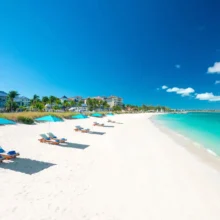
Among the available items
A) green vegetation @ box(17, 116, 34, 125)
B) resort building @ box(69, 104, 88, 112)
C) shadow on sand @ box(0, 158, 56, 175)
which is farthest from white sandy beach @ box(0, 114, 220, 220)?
resort building @ box(69, 104, 88, 112)

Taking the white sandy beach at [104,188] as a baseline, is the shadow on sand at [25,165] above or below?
above

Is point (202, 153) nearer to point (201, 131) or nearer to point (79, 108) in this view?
point (201, 131)

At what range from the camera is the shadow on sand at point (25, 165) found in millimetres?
6523

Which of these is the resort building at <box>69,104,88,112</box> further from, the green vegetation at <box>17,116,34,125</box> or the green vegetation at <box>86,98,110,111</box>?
the green vegetation at <box>17,116,34,125</box>

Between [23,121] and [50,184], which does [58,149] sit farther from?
[23,121]

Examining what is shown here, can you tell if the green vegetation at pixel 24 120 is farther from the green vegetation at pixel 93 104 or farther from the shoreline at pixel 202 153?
the green vegetation at pixel 93 104

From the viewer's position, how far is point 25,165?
704 cm

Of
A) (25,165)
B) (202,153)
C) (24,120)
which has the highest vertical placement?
(24,120)

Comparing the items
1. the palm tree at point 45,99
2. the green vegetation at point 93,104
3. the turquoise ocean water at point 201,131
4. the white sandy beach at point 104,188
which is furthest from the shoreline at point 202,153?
the green vegetation at point 93,104

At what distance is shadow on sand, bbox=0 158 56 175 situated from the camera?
6.52m

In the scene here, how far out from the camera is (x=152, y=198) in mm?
5090

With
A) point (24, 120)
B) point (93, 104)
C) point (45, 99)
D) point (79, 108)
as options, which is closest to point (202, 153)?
point (24, 120)

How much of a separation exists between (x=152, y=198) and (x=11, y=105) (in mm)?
50799

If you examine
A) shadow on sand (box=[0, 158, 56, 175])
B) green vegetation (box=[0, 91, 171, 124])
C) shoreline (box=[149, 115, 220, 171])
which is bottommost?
shoreline (box=[149, 115, 220, 171])
